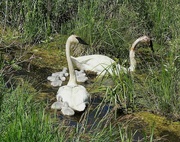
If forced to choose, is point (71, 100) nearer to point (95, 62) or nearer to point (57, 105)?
point (57, 105)

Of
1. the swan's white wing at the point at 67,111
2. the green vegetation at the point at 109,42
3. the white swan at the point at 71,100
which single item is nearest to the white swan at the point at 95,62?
the green vegetation at the point at 109,42

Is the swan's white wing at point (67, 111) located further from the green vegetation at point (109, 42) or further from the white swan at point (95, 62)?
the white swan at point (95, 62)

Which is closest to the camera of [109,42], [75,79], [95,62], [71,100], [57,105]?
[57,105]

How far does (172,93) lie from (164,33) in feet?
14.1

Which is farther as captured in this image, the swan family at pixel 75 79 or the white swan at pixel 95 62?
the white swan at pixel 95 62

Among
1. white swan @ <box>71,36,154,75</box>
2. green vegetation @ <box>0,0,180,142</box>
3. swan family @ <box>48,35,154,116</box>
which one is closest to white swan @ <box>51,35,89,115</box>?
swan family @ <box>48,35,154,116</box>

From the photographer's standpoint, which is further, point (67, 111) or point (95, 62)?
point (95, 62)

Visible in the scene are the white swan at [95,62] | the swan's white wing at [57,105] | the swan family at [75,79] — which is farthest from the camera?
the white swan at [95,62]

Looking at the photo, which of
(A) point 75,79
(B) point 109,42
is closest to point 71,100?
(A) point 75,79

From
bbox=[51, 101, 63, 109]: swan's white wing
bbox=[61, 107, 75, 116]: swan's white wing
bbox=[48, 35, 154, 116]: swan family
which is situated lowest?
bbox=[61, 107, 75, 116]: swan's white wing

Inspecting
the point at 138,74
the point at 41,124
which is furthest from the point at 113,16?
the point at 41,124

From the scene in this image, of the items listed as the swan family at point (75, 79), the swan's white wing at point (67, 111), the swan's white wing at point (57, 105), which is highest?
the swan family at point (75, 79)

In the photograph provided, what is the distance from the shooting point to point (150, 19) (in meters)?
11.3

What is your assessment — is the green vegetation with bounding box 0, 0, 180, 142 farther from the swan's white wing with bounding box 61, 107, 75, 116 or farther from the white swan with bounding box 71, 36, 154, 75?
the swan's white wing with bounding box 61, 107, 75, 116
